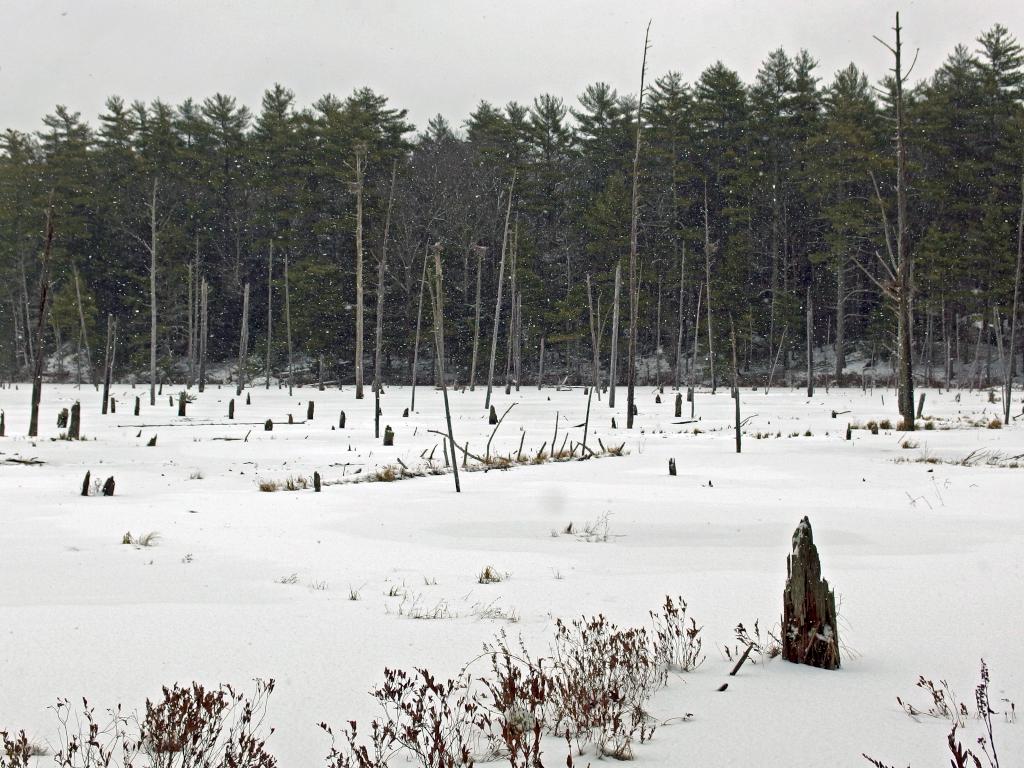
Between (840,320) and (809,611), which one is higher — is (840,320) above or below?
above

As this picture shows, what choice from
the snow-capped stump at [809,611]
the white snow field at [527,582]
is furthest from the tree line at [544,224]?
the snow-capped stump at [809,611]

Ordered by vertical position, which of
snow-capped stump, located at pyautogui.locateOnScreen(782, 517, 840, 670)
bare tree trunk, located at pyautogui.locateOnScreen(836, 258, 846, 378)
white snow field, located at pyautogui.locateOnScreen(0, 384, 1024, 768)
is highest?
bare tree trunk, located at pyautogui.locateOnScreen(836, 258, 846, 378)

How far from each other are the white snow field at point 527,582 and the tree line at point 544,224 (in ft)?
81.7

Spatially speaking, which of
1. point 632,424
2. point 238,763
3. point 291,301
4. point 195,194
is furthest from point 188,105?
point 238,763

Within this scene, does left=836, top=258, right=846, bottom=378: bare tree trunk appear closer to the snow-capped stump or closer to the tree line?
the tree line

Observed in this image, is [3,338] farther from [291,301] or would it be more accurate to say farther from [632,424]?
[632,424]

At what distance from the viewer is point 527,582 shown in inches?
221

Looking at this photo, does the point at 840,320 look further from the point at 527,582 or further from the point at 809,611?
the point at 809,611

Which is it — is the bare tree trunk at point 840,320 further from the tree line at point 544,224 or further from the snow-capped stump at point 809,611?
the snow-capped stump at point 809,611

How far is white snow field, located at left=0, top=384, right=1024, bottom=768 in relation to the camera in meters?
3.25

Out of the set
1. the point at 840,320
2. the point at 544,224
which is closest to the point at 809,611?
the point at 840,320

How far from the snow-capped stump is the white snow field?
102 millimetres

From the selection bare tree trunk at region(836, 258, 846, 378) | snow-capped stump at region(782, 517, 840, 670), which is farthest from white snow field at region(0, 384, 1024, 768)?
bare tree trunk at region(836, 258, 846, 378)

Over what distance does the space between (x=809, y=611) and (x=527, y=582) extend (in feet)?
7.63
